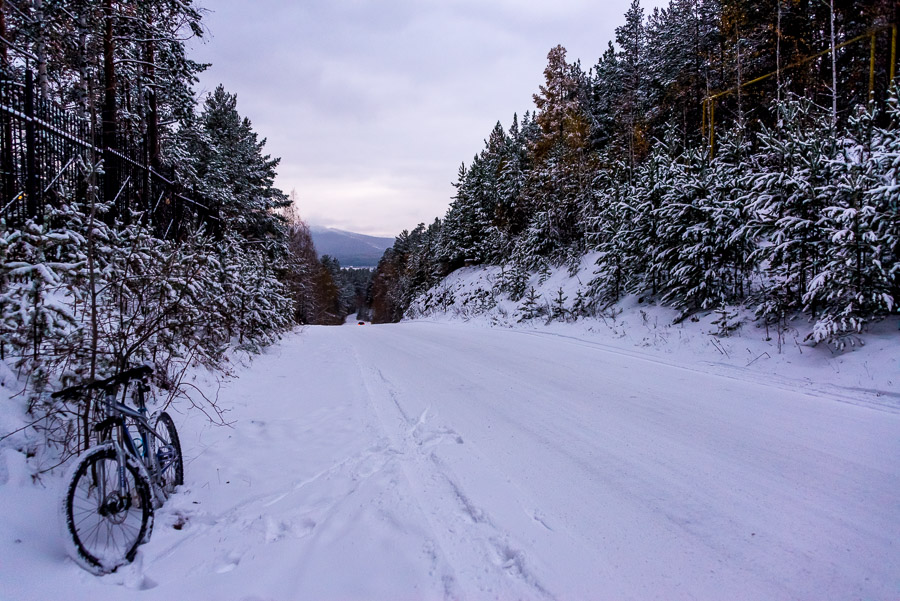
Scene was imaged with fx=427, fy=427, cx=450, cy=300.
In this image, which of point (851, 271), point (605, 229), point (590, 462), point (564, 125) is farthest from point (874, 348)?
point (564, 125)

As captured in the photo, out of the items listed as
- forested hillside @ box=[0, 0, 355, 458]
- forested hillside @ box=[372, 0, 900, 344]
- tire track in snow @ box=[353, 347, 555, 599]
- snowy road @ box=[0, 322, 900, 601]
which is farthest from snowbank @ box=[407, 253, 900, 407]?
forested hillside @ box=[0, 0, 355, 458]

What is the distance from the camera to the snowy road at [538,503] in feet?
7.34

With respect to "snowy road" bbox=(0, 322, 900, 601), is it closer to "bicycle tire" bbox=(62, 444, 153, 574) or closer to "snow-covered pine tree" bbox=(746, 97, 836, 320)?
"bicycle tire" bbox=(62, 444, 153, 574)

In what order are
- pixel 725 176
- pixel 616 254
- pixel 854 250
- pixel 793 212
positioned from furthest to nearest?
pixel 616 254
pixel 725 176
pixel 793 212
pixel 854 250

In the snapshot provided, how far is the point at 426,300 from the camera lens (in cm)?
3462

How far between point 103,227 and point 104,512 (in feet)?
11.5

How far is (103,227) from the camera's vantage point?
4730mm

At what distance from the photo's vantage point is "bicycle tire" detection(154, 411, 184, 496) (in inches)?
127

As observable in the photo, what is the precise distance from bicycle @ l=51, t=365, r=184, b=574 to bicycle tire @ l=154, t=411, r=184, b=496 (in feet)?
0.74

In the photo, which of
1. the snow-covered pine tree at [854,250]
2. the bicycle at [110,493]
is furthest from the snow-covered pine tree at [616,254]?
the bicycle at [110,493]

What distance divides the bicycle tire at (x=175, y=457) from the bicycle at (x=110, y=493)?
23 cm

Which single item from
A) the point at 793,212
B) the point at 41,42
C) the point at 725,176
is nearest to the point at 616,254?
the point at 725,176

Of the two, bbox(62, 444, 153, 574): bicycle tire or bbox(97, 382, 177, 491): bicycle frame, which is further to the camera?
bbox(97, 382, 177, 491): bicycle frame

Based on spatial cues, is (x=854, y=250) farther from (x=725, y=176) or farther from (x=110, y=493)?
(x=110, y=493)
